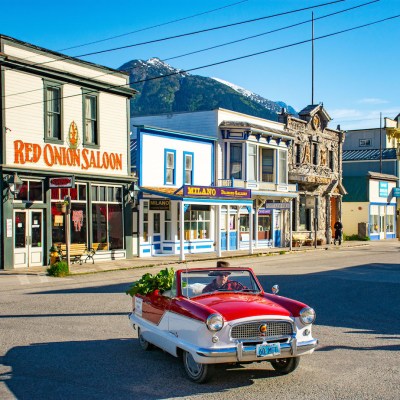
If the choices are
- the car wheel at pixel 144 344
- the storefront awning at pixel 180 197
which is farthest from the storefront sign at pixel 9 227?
the car wheel at pixel 144 344

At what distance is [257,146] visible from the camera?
1471 inches

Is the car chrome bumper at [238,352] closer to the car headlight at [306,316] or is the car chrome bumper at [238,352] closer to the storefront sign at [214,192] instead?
the car headlight at [306,316]

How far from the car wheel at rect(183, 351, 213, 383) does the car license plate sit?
64cm

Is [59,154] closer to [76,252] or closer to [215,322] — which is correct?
[76,252]

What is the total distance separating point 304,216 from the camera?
1758 inches

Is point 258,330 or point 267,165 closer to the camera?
point 258,330

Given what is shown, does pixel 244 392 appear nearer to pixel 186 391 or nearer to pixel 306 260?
pixel 186 391

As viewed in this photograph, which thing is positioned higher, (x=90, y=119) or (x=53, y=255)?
(x=90, y=119)

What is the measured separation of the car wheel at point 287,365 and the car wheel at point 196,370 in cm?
114

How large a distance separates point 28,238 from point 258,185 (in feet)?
55.7

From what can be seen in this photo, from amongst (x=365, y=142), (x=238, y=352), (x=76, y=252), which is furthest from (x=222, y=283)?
(x=365, y=142)

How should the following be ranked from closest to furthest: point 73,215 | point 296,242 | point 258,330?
point 258,330
point 73,215
point 296,242

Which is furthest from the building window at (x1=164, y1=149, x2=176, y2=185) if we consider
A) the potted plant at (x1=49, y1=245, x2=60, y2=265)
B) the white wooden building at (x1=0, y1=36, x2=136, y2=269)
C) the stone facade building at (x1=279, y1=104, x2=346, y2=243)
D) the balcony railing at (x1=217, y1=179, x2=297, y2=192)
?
the stone facade building at (x1=279, y1=104, x2=346, y2=243)

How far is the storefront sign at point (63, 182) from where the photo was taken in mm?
23656
